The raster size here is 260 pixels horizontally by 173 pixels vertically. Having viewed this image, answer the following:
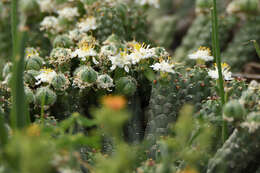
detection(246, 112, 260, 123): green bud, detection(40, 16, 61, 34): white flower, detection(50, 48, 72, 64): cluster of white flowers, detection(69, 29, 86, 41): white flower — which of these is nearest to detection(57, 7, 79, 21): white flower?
detection(40, 16, 61, 34): white flower

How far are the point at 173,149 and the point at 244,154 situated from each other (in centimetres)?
16

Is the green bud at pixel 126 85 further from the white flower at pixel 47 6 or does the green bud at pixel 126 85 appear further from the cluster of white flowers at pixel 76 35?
the white flower at pixel 47 6

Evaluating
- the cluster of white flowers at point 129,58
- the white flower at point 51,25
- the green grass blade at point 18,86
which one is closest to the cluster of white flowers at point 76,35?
the white flower at point 51,25

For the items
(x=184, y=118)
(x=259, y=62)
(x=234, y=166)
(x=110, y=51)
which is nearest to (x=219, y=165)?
(x=234, y=166)

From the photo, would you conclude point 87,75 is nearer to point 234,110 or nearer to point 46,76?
point 46,76

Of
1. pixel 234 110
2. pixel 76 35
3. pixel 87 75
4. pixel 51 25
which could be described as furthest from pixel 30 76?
pixel 234 110

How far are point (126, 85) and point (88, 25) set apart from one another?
14.5 inches

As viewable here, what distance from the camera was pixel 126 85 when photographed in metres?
0.85

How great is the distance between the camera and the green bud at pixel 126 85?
0.85 meters

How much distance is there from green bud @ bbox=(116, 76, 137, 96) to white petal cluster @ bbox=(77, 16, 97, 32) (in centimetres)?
33

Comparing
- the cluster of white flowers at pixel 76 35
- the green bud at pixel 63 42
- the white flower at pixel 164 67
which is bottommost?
the white flower at pixel 164 67

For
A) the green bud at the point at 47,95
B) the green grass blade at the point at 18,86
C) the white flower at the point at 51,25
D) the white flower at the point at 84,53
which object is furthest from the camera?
the white flower at the point at 51,25

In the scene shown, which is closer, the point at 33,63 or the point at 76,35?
the point at 33,63

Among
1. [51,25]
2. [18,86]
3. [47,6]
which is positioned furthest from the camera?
[47,6]
